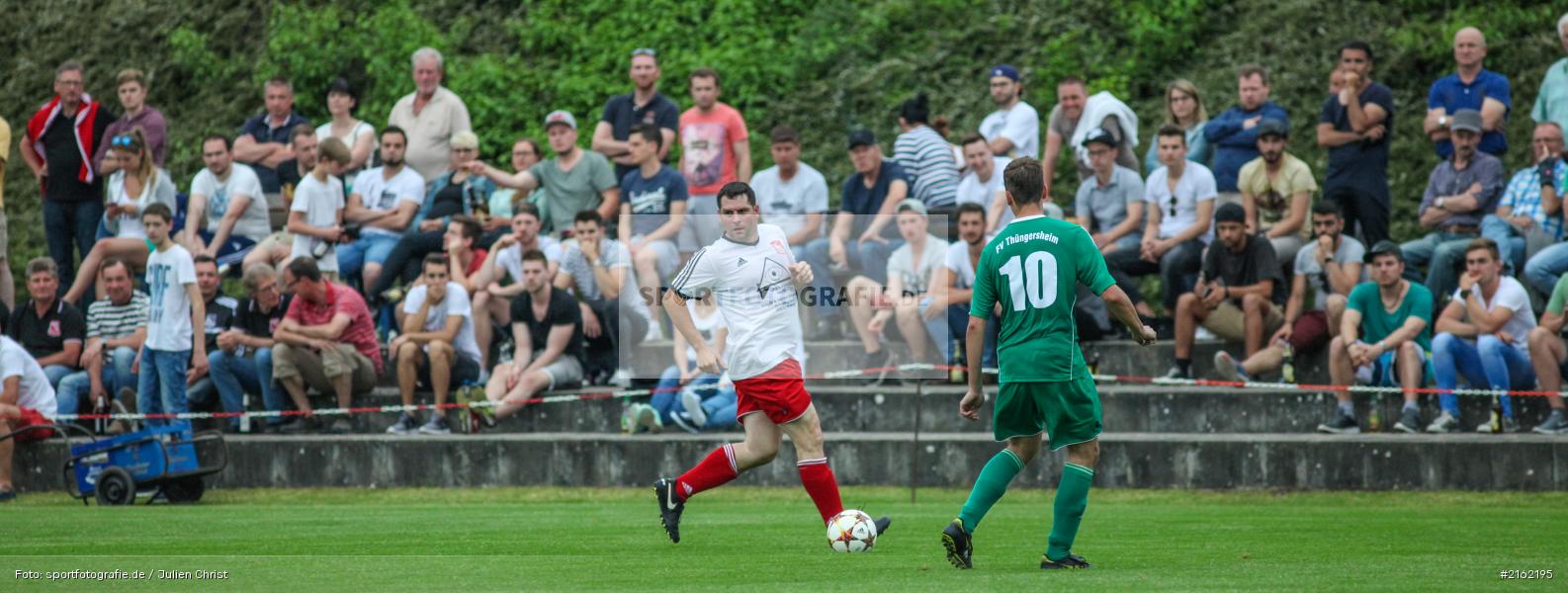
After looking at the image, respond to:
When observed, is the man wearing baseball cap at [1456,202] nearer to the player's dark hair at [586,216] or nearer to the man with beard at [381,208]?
the player's dark hair at [586,216]

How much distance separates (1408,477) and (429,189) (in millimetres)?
9742

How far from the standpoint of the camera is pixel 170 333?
51.5 feet

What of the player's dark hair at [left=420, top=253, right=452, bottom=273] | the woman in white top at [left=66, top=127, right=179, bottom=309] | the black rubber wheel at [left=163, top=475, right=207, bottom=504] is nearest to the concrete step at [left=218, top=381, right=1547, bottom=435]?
the player's dark hair at [left=420, top=253, right=452, bottom=273]

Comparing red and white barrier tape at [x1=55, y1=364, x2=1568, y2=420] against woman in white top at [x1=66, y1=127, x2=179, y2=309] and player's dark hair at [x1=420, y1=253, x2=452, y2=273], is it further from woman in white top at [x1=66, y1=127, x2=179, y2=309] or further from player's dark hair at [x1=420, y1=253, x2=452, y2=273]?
woman in white top at [x1=66, y1=127, x2=179, y2=309]

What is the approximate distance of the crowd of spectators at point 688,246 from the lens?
15062mm

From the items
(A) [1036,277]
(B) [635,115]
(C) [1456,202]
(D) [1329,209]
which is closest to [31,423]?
(B) [635,115]

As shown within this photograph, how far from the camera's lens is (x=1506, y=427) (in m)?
14.2

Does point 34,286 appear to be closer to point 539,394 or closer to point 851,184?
point 539,394

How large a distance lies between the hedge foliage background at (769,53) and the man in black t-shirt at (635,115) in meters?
4.07

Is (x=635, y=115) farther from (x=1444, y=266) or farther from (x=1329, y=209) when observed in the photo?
(x=1444, y=266)

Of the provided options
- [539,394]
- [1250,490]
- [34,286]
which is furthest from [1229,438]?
[34,286]

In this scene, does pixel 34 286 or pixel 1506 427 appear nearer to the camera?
pixel 1506 427

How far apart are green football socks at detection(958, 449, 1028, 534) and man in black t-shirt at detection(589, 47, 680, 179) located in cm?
963

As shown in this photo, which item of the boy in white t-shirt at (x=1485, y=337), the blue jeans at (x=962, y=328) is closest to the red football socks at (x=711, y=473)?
the blue jeans at (x=962, y=328)
